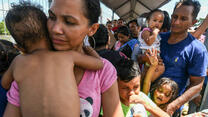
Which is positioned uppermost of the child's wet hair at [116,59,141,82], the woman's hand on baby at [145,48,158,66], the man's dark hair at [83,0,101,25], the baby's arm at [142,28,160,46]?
the man's dark hair at [83,0,101,25]

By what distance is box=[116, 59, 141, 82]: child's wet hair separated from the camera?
4.15ft

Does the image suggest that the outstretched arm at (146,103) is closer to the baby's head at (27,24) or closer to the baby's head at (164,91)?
the baby's head at (164,91)

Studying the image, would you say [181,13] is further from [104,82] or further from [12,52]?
[12,52]

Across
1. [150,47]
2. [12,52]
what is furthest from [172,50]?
[12,52]

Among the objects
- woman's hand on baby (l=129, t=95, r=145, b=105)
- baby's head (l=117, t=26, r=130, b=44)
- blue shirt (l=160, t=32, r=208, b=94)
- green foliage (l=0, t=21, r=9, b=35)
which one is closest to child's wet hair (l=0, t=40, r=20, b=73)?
woman's hand on baby (l=129, t=95, r=145, b=105)

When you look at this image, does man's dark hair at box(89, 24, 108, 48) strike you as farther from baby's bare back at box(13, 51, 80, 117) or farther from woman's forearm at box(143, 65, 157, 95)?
baby's bare back at box(13, 51, 80, 117)

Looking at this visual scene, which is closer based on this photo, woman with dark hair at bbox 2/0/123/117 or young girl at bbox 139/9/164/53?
woman with dark hair at bbox 2/0/123/117

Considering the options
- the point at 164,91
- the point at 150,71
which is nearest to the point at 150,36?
the point at 150,71

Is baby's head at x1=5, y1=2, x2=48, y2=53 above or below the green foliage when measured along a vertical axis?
above

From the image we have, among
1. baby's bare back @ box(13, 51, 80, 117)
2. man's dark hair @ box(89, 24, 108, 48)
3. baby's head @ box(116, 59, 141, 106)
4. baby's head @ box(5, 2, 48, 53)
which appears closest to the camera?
baby's bare back @ box(13, 51, 80, 117)

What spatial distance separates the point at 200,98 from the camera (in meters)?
2.23

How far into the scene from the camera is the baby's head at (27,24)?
838mm

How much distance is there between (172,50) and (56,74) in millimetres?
1400

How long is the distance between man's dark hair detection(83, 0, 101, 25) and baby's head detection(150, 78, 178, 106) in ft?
3.71
